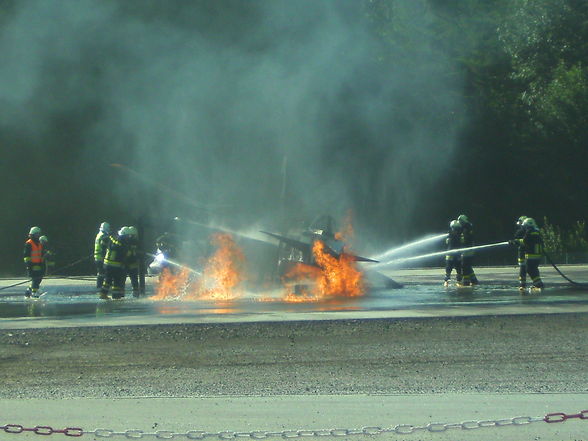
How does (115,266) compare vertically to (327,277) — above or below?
above

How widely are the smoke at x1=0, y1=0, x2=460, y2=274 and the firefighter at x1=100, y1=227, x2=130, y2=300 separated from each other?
685 cm

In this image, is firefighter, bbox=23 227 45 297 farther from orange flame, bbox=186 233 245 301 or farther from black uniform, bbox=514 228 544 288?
black uniform, bbox=514 228 544 288

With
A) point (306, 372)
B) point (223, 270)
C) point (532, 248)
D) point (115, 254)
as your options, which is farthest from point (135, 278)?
point (306, 372)

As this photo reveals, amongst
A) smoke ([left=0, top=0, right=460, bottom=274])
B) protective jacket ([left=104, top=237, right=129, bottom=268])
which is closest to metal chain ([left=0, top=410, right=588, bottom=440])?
protective jacket ([left=104, top=237, right=129, bottom=268])

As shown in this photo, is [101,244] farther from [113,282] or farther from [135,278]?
[113,282]

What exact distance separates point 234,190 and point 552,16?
15.0 m

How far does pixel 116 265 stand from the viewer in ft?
59.5

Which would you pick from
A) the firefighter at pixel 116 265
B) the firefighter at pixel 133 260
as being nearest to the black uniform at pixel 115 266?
the firefighter at pixel 116 265

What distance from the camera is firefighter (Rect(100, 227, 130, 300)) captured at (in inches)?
712

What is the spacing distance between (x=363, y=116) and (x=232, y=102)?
5256 millimetres

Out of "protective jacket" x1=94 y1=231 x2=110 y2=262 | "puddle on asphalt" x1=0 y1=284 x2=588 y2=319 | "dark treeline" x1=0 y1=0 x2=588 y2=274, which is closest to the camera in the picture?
"puddle on asphalt" x1=0 y1=284 x2=588 y2=319

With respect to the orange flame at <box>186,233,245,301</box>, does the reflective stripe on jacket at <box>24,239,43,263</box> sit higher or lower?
higher

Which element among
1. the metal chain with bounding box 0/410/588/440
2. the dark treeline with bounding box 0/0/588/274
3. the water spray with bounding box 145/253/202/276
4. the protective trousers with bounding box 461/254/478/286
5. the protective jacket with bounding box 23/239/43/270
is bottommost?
the metal chain with bounding box 0/410/588/440

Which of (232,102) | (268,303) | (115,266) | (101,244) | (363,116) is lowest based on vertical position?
(268,303)
